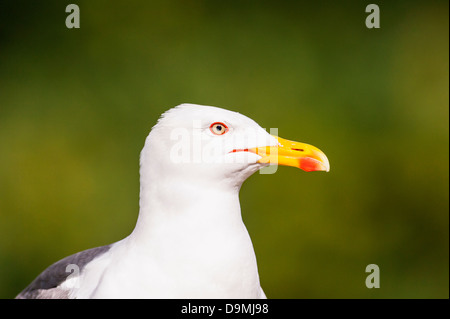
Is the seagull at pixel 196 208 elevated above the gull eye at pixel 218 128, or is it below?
below

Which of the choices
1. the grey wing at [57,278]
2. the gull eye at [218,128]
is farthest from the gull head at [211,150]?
the grey wing at [57,278]

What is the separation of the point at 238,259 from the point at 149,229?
5.1 inches

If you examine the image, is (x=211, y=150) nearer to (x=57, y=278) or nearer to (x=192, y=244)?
(x=192, y=244)

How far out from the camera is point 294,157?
79cm

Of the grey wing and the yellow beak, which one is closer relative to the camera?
the yellow beak

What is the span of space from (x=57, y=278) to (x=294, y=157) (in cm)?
47

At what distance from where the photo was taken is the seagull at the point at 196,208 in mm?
751

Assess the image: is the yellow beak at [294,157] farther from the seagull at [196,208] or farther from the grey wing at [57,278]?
the grey wing at [57,278]

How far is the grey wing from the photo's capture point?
913 mm

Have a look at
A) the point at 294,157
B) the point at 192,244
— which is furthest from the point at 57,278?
the point at 294,157

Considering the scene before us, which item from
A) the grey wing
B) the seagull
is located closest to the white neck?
the seagull

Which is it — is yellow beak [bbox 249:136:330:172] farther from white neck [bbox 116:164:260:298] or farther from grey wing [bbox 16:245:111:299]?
grey wing [bbox 16:245:111:299]

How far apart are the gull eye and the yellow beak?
5 centimetres

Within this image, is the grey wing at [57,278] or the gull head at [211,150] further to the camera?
the grey wing at [57,278]
